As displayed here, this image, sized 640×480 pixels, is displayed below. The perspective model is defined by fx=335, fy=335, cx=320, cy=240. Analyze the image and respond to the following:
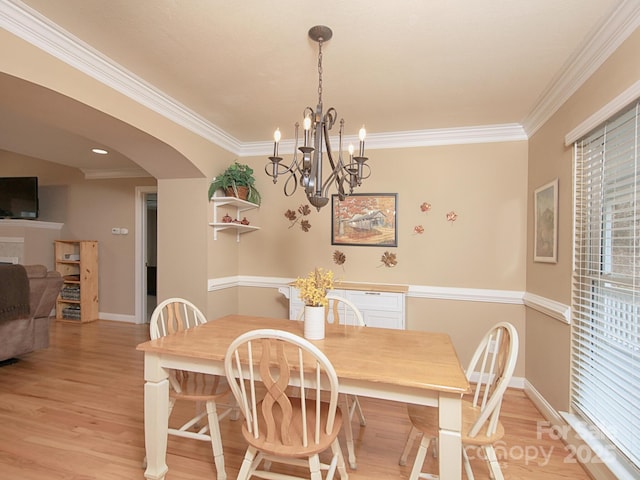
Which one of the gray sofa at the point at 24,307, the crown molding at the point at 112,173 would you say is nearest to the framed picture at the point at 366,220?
the gray sofa at the point at 24,307

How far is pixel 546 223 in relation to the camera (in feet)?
8.41

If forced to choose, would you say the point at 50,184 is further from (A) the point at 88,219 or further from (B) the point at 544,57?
(B) the point at 544,57

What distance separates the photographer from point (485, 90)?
2.37 metres

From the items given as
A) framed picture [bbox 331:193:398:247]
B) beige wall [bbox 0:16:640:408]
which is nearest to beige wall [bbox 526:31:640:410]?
beige wall [bbox 0:16:640:408]

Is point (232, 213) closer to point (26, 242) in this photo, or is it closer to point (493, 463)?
point (493, 463)

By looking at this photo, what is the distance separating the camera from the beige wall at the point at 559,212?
172cm

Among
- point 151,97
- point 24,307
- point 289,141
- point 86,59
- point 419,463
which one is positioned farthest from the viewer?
point 289,141

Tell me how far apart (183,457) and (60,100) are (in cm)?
223

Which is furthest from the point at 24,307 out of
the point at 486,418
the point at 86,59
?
the point at 486,418

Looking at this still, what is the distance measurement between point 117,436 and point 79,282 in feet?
12.1

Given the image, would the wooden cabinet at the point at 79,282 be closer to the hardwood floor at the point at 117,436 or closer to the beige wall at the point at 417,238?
the hardwood floor at the point at 117,436

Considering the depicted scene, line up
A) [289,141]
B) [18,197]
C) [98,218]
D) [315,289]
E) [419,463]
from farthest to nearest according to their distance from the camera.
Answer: [98,218] → [18,197] → [289,141] → [315,289] → [419,463]

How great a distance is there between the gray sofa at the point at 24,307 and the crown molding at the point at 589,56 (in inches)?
183

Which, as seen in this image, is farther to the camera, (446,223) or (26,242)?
(26,242)
